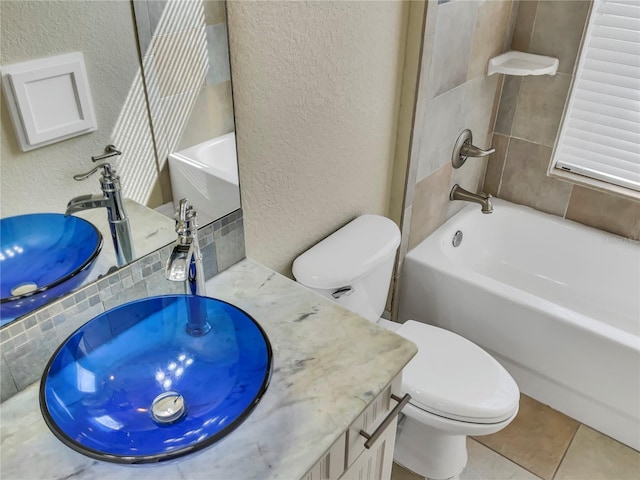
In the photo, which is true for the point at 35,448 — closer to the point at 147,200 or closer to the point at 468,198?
the point at 147,200

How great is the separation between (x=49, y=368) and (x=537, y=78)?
7.18 ft

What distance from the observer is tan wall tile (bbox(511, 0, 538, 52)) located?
2.28 m

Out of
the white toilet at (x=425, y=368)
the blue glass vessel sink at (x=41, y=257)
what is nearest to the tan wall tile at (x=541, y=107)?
the white toilet at (x=425, y=368)

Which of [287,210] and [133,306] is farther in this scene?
[287,210]

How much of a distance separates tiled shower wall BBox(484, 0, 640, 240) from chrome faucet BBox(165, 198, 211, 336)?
1.85 meters

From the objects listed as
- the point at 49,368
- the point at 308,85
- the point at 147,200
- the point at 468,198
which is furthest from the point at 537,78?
the point at 49,368

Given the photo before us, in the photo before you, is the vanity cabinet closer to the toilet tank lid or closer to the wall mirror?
the toilet tank lid

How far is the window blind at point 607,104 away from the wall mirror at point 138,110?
1692 mm

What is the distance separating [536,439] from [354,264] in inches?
43.7

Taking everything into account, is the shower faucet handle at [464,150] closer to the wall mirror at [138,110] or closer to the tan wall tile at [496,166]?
the tan wall tile at [496,166]

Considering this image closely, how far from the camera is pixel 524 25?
233 centimetres

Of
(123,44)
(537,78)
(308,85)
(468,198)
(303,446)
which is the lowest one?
(468,198)

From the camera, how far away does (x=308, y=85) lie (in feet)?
4.72

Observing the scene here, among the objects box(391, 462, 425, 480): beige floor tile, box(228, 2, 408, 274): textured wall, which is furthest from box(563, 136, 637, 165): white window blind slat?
box(391, 462, 425, 480): beige floor tile
